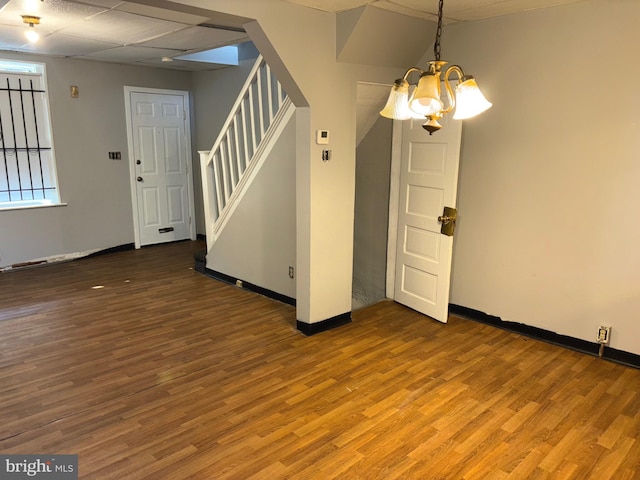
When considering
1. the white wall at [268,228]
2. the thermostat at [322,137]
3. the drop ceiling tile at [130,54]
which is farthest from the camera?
the drop ceiling tile at [130,54]

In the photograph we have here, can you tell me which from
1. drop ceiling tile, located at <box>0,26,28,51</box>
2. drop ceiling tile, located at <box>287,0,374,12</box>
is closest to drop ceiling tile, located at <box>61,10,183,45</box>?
drop ceiling tile, located at <box>0,26,28,51</box>

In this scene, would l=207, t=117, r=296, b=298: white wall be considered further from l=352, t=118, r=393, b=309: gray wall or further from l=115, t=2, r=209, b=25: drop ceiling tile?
l=115, t=2, r=209, b=25: drop ceiling tile

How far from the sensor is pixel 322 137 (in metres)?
3.59

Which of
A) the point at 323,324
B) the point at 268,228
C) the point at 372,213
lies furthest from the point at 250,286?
the point at 372,213

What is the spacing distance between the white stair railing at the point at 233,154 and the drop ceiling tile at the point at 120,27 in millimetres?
868

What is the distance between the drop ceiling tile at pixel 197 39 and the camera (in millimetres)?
4133

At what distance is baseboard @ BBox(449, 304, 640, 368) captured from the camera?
3355 millimetres

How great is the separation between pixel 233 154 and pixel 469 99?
3.71 m

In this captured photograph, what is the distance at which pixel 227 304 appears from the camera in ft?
14.9

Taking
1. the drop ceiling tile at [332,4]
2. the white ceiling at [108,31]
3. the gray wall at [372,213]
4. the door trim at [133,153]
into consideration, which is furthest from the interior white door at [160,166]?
the drop ceiling tile at [332,4]

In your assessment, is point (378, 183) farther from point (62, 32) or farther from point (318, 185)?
point (62, 32)

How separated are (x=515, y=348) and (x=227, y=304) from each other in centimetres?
258

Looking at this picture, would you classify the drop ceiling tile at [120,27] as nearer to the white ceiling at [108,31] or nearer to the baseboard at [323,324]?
the white ceiling at [108,31]

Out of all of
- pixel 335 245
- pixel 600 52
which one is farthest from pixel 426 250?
pixel 600 52
